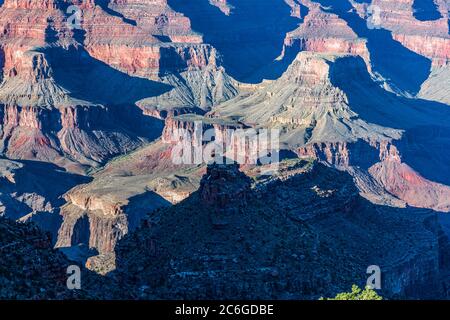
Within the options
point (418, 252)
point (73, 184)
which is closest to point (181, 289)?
point (418, 252)

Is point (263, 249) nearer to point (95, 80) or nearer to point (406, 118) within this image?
point (406, 118)

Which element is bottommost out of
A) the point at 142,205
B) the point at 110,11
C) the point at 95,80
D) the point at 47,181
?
the point at 142,205

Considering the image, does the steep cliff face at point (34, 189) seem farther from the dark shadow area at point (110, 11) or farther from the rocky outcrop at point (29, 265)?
the rocky outcrop at point (29, 265)

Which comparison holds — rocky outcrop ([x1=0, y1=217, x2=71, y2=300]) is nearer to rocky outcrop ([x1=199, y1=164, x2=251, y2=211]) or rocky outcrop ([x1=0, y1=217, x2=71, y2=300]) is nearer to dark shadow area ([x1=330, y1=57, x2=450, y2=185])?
rocky outcrop ([x1=199, y1=164, x2=251, y2=211])

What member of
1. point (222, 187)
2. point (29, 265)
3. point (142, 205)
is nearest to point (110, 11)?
point (142, 205)
